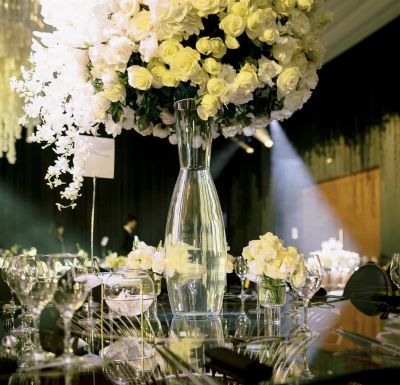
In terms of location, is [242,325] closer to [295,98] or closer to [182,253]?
[182,253]

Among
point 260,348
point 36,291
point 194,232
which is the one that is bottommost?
point 260,348

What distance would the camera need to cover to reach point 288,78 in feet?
4.36

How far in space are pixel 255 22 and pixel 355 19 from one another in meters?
5.25

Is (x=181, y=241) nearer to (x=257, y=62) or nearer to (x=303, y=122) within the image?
→ (x=257, y=62)

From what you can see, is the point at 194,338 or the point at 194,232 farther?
the point at 194,232

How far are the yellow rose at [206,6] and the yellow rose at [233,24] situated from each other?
0.11 ft

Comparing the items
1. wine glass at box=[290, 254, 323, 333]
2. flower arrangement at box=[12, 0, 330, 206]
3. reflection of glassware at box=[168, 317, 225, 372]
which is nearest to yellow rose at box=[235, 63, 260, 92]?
flower arrangement at box=[12, 0, 330, 206]

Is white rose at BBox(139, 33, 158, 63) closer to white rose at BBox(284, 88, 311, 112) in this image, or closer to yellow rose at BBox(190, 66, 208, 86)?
yellow rose at BBox(190, 66, 208, 86)

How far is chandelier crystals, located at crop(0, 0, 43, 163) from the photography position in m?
6.27

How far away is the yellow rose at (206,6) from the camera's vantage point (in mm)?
1237

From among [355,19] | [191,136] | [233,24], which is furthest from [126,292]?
[355,19]

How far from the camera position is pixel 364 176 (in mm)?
6664

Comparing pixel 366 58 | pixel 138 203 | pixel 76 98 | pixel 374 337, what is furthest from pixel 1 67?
pixel 374 337

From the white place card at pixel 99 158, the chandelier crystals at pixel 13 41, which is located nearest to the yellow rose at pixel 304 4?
the white place card at pixel 99 158
